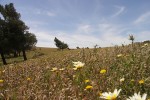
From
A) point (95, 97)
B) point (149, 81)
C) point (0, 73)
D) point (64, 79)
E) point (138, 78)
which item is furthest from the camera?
point (0, 73)

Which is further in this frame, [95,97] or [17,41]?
[17,41]

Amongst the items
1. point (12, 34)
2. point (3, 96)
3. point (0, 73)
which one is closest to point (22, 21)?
point (12, 34)

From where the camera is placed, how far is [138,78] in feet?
21.7

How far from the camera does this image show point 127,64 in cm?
839

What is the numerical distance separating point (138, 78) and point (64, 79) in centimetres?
226

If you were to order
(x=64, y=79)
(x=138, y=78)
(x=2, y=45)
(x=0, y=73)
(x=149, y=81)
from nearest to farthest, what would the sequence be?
1. (x=149, y=81)
2. (x=138, y=78)
3. (x=64, y=79)
4. (x=0, y=73)
5. (x=2, y=45)

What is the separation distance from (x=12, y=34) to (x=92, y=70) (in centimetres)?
6061

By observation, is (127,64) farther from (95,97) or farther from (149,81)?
(95,97)

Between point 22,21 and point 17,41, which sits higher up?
point 22,21

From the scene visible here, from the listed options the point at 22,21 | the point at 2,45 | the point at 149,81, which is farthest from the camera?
the point at 22,21

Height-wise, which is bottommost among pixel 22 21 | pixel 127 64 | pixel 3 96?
pixel 3 96

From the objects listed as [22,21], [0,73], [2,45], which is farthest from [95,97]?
[22,21]

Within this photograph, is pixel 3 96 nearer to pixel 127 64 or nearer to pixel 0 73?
pixel 127 64

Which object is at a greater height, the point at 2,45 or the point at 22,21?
the point at 22,21
